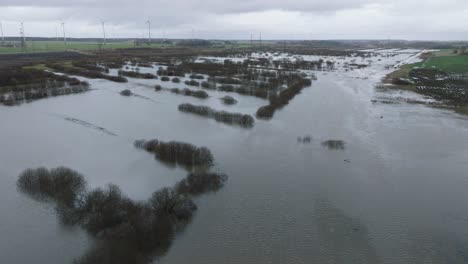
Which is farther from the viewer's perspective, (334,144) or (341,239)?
(334,144)

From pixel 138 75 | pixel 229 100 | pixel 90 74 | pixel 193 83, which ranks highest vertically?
pixel 90 74

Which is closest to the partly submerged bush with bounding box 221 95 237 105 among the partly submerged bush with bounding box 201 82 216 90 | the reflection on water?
the partly submerged bush with bounding box 201 82 216 90

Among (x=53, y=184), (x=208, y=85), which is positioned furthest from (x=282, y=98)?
(x=53, y=184)

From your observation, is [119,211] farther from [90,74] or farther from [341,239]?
[90,74]

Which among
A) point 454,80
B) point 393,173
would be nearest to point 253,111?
point 393,173

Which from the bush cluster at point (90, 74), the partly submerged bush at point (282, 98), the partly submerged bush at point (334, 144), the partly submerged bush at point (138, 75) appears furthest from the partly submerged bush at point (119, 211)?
the partly submerged bush at point (138, 75)

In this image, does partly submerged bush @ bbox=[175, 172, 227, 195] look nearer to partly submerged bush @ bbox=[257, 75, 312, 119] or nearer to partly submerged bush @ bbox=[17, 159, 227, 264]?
partly submerged bush @ bbox=[17, 159, 227, 264]

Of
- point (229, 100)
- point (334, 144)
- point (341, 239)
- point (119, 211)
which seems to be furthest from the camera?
point (229, 100)
